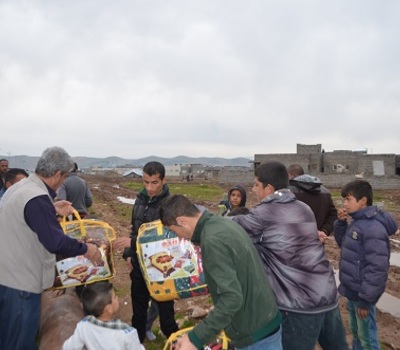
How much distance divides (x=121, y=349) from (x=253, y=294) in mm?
1152

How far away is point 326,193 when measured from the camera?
16.5ft

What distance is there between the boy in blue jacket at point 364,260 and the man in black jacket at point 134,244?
1884mm

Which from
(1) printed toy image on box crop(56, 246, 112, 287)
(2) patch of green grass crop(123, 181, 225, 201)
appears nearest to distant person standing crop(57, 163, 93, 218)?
(1) printed toy image on box crop(56, 246, 112, 287)

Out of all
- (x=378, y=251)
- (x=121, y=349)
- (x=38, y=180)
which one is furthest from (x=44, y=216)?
(x=378, y=251)

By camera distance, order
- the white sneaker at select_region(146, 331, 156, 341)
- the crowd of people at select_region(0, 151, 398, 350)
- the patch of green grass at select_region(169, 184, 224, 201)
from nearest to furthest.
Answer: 1. the crowd of people at select_region(0, 151, 398, 350)
2. the white sneaker at select_region(146, 331, 156, 341)
3. the patch of green grass at select_region(169, 184, 224, 201)

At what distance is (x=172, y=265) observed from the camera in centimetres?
353

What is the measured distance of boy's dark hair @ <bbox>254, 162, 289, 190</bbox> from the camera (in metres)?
3.05

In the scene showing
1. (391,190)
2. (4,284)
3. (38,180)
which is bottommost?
(391,190)

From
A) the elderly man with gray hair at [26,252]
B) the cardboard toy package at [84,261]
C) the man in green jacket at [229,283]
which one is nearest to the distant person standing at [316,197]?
the cardboard toy package at [84,261]

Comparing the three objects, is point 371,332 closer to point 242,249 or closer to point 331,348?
point 331,348

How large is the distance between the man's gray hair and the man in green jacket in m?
1.31

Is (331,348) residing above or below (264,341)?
below

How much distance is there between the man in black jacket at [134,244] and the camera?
420cm

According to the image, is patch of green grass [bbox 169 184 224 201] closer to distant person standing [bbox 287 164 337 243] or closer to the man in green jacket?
distant person standing [bbox 287 164 337 243]
